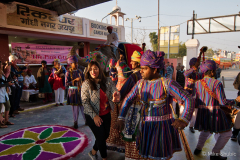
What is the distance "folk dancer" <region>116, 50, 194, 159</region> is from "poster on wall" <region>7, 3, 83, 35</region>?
24.8 feet

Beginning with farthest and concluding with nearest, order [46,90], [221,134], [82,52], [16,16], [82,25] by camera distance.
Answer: [82,52] → [82,25] → [46,90] → [16,16] → [221,134]

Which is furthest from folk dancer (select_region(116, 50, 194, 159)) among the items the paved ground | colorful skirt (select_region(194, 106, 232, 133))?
the paved ground

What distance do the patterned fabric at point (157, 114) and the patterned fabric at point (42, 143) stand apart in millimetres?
1997

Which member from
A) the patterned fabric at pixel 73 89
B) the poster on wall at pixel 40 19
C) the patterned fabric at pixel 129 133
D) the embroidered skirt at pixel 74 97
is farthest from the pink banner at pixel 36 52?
the patterned fabric at pixel 129 133

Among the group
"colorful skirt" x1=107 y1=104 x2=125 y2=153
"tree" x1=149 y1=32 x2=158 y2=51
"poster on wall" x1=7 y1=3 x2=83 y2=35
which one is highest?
"tree" x1=149 y1=32 x2=158 y2=51

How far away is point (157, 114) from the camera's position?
197 centimetres

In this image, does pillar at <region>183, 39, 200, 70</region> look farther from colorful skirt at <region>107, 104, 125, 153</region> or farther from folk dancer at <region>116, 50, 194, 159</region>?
folk dancer at <region>116, 50, 194, 159</region>

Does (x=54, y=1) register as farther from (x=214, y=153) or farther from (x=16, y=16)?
(x=214, y=153)

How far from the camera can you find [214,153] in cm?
308

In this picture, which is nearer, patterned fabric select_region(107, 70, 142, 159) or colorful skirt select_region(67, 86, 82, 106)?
patterned fabric select_region(107, 70, 142, 159)

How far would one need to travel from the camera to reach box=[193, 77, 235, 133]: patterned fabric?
2.88 metres

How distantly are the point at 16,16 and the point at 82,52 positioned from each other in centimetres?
502

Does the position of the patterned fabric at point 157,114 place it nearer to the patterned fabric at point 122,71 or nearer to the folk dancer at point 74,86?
the patterned fabric at point 122,71

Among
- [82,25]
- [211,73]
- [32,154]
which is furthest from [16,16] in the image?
[211,73]
